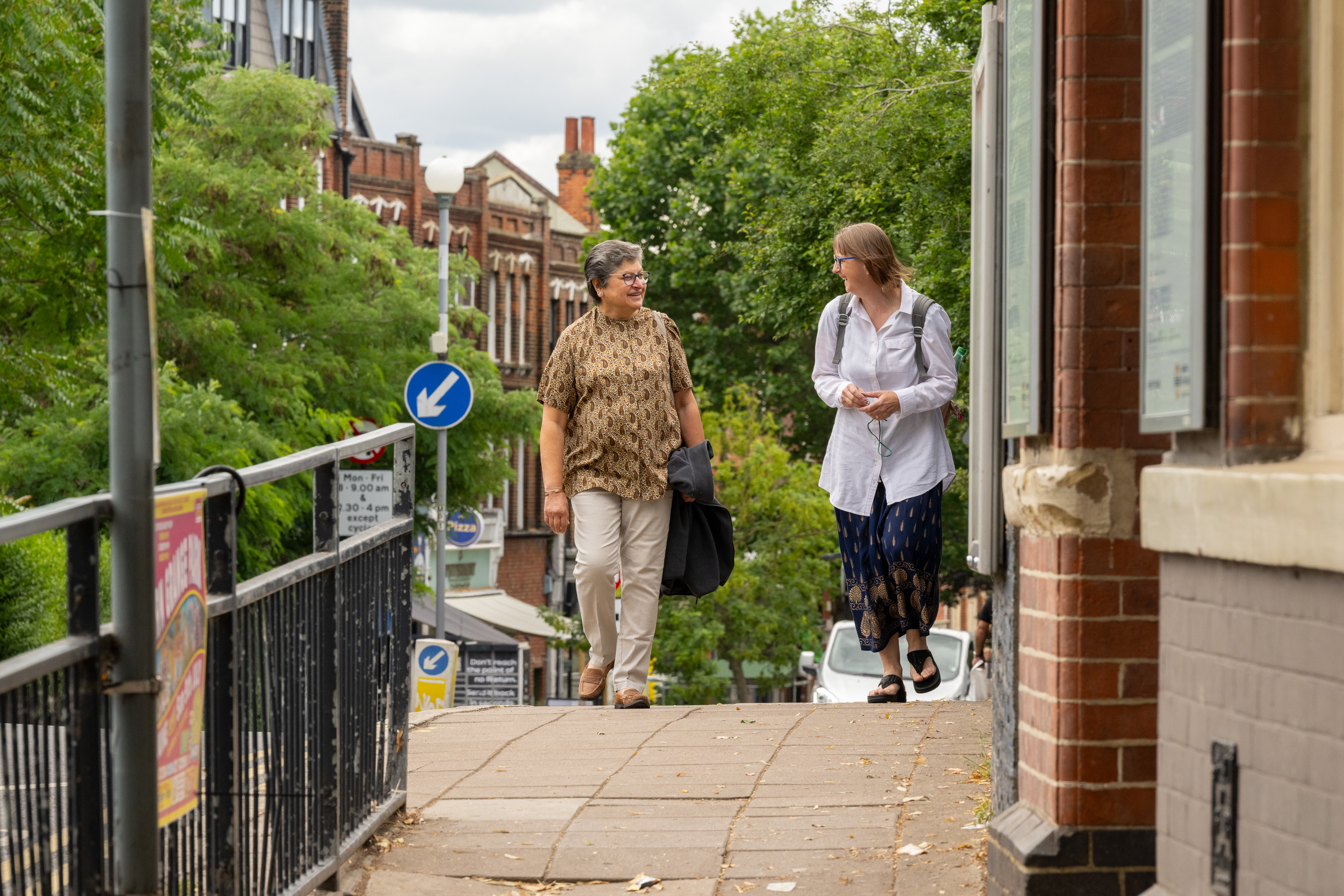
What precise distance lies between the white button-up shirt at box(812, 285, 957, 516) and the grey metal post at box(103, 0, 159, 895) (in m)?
4.04

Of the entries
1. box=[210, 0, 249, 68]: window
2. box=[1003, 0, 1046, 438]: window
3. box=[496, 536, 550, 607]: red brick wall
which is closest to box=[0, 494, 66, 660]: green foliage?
box=[1003, 0, 1046, 438]: window

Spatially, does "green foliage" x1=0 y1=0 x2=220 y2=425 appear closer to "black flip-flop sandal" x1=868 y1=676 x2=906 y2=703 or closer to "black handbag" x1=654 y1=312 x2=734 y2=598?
"black handbag" x1=654 y1=312 x2=734 y2=598

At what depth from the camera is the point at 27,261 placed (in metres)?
12.7

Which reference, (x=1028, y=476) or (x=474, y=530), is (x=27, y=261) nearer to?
(x=1028, y=476)

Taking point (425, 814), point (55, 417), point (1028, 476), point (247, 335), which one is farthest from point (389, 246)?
point (1028, 476)

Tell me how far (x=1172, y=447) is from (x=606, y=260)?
3930mm

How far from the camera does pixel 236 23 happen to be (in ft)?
143

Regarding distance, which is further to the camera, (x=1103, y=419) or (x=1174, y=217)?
(x=1103, y=419)

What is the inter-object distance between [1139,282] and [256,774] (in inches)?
89.6

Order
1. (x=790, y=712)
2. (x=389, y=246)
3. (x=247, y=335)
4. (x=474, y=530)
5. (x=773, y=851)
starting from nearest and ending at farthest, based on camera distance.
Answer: (x=773, y=851)
(x=790, y=712)
(x=247, y=335)
(x=389, y=246)
(x=474, y=530)

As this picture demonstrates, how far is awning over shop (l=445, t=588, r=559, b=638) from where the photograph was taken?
150 feet

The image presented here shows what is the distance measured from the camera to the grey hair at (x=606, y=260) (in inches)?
284

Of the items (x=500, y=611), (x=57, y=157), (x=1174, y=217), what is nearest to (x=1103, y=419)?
(x=1174, y=217)

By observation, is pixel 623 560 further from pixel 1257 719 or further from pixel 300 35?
pixel 300 35
